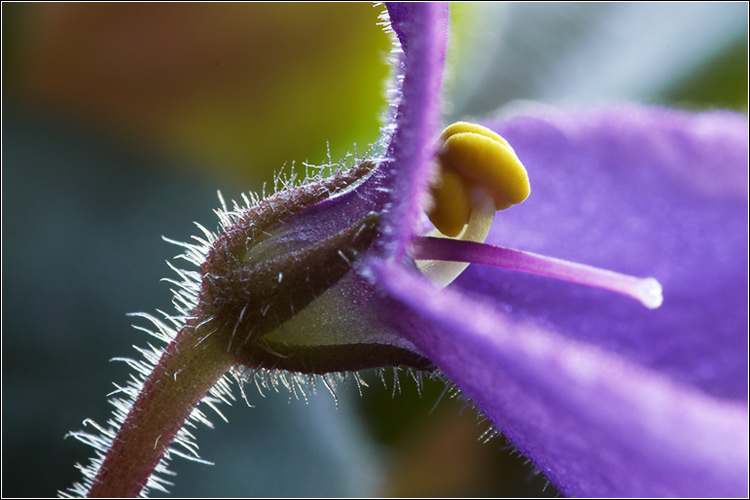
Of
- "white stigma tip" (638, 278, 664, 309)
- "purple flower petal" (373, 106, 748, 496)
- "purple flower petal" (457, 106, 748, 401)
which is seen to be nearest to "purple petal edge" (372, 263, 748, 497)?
"purple flower petal" (373, 106, 748, 496)

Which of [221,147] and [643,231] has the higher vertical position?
[221,147]

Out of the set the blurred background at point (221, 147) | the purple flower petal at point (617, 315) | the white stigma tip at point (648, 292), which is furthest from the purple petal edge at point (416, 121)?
the blurred background at point (221, 147)

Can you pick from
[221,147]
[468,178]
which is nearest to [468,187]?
[468,178]

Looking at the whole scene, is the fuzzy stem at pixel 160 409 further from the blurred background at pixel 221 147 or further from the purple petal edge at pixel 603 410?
the blurred background at pixel 221 147

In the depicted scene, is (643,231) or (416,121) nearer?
(416,121)

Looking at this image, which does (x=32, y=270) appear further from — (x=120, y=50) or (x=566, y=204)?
(x=566, y=204)

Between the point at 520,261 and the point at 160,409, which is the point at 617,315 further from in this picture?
the point at 160,409
